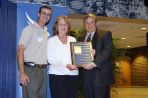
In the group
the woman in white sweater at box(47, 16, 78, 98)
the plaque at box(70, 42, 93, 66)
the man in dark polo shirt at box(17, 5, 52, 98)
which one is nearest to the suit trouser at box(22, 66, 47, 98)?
the man in dark polo shirt at box(17, 5, 52, 98)

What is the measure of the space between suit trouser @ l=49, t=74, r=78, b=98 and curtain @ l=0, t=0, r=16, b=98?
0.78 meters

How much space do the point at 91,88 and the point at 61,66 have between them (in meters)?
0.47

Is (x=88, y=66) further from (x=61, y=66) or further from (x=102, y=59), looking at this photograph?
(x=61, y=66)

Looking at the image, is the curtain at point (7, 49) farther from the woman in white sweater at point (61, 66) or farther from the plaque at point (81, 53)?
the plaque at point (81, 53)

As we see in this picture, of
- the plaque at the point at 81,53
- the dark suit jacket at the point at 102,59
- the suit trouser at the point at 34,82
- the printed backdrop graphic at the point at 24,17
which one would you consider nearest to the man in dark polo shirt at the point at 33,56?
the suit trouser at the point at 34,82

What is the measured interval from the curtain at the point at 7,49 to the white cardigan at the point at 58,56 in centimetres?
70

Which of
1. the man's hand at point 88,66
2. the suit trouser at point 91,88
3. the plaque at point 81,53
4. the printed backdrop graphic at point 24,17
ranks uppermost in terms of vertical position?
the printed backdrop graphic at point 24,17

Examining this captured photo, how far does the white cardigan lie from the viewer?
3.45m

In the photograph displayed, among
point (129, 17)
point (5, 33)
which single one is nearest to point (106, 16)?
point (129, 17)

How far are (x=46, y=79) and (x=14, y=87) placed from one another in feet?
1.97

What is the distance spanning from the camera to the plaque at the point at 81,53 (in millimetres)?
3527

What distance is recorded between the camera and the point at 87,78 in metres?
3.58

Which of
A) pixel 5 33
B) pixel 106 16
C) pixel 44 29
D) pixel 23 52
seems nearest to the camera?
pixel 23 52

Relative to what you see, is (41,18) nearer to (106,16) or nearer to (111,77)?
(111,77)
